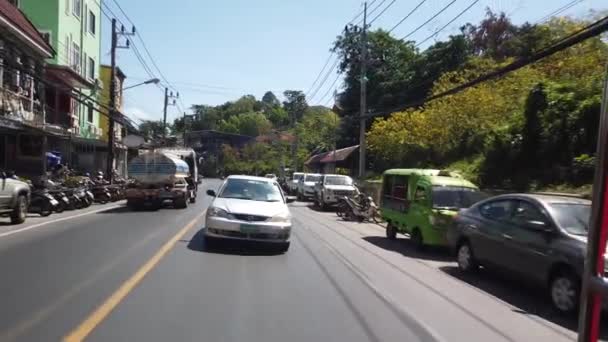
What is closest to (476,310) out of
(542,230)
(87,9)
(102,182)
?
(542,230)

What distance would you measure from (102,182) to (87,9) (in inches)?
615

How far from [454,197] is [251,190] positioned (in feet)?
15.8

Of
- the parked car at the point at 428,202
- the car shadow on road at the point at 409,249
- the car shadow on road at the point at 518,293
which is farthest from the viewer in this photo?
the parked car at the point at 428,202

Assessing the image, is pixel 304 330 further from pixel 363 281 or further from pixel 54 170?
pixel 54 170

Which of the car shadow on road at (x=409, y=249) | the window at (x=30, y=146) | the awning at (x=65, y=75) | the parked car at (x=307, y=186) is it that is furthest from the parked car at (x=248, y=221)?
the parked car at (x=307, y=186)

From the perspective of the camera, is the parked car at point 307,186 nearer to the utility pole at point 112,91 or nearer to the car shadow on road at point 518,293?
the utility pole at point 112,91

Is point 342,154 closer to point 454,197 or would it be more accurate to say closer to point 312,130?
point 312,130

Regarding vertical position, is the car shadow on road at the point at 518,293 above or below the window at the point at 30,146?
below

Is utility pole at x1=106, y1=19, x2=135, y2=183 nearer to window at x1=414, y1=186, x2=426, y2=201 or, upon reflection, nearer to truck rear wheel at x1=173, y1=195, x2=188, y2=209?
truck rear wheel at x1=173, y1=195, x2=188, y2=209

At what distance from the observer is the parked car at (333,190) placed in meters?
32.0

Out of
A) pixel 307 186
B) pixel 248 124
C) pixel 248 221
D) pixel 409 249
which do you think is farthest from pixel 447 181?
pixel 248 124

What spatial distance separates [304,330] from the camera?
673 centimetres

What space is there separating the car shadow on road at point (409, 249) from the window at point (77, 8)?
27101 millimetres

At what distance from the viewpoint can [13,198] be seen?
56.4 feet
